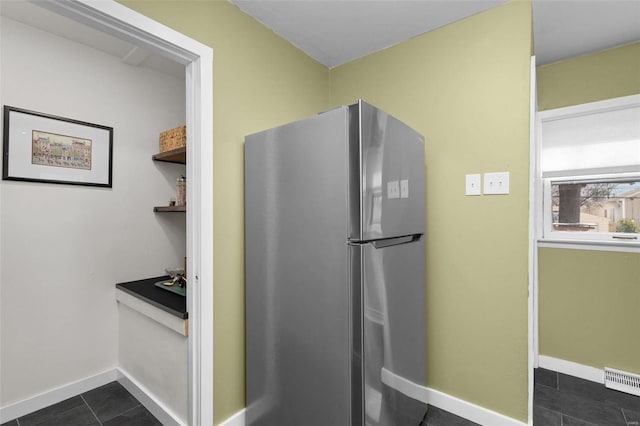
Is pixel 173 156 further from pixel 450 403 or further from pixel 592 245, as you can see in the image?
pixel 592 245

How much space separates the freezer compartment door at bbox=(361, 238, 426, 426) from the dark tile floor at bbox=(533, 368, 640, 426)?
840mm

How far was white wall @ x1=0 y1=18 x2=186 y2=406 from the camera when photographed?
1.82 metres

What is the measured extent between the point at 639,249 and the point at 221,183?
9.00 feet

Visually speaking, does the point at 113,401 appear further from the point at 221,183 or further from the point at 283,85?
the point at 283,85

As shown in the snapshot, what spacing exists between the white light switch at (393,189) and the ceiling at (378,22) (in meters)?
1.06

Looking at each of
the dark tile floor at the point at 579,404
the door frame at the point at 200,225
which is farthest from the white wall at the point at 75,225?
the dark tile floor at the point at 579,404

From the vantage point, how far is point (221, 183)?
160 cm

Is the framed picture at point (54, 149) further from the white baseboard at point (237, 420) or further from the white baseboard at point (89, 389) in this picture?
the white baseboard at point (237, 420)

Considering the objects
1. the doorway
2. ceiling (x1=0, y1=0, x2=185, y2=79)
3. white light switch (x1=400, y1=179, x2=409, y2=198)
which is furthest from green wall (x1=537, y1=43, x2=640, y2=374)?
ceiling (x1=0, y1=0, x2=185, y2=79)

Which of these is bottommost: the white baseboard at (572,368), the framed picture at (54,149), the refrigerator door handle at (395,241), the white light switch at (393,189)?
the white baseboard at (572,368)

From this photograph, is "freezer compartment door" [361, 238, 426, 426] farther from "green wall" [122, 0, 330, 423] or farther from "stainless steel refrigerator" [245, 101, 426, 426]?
"green wall" [122, 0, 330, 423]

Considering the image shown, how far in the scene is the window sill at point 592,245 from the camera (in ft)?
6.70

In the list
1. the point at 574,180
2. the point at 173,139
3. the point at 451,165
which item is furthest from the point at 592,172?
the point at 173,139

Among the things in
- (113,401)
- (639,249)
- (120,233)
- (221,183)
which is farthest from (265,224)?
(639,249)
